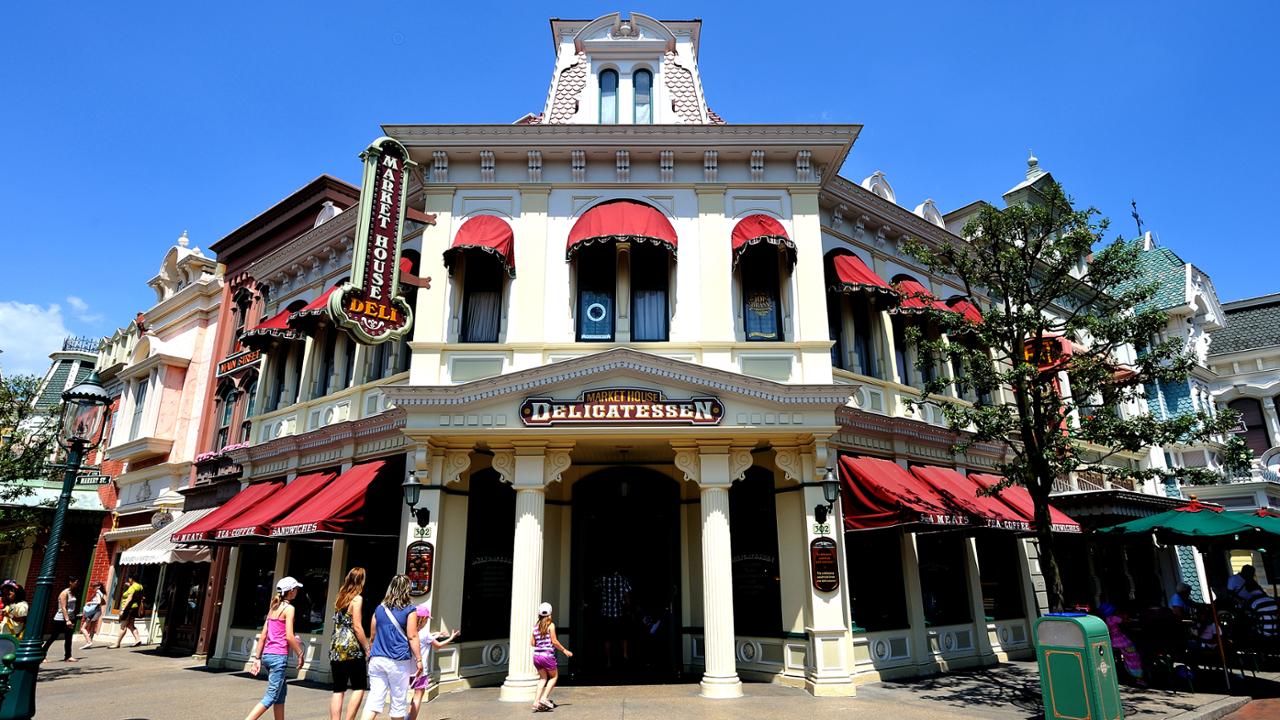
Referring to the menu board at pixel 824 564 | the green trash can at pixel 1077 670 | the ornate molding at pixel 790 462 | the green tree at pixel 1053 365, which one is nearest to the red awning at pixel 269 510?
the ornate molding at pixel 790 462

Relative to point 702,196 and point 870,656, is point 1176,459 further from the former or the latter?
point 702,196

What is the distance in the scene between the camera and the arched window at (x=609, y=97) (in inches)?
614

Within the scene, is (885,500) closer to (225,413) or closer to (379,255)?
(379,255)

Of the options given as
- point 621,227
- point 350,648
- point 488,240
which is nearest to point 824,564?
point 621,227

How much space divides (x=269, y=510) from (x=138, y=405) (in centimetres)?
1363

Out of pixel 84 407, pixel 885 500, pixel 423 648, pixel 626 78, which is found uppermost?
pixel 626 78

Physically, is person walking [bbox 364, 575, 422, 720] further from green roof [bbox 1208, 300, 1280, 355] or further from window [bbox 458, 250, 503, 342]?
green roof [bbox 1208, 300, 1280, 355]

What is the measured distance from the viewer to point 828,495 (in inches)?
477

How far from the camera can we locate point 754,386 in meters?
12.2

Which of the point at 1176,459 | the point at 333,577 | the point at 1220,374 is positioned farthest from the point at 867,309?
the point at 1220,374

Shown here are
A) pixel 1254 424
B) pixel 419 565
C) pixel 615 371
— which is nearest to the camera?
pixel 419 565

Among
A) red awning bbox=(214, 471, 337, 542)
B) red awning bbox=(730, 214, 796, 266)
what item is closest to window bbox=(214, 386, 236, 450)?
red awning bbox=(214, 471, 337, 542)

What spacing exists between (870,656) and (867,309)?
7.19 metres

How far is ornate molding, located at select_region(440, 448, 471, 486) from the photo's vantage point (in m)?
12.7
